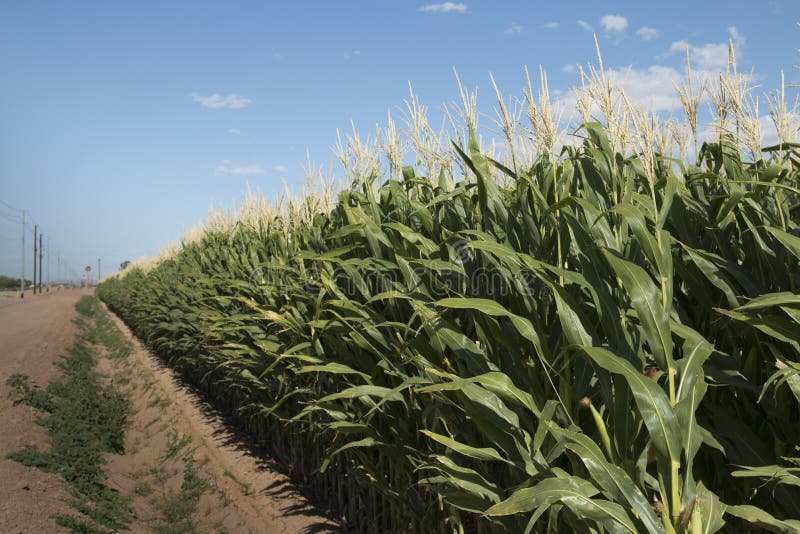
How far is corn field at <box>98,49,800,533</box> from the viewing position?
→ 143 centimetres

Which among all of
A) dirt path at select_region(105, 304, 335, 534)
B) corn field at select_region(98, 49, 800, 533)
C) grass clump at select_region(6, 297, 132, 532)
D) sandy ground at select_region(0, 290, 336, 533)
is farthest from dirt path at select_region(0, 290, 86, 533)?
corn field at select_region(98, 49, 800, 533)

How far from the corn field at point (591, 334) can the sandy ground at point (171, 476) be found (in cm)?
139

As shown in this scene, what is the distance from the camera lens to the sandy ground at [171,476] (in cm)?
386

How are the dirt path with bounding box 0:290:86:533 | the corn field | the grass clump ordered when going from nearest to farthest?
the corn field → the dirt path with bounding box 0:290:86:533 → the grass clump

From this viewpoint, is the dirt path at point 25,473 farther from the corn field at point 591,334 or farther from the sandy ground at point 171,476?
the corn field at point 591,334

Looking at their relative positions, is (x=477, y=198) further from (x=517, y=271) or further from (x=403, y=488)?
(x=403, y=488)

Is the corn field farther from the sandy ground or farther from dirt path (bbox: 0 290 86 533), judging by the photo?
dirt path (bbox: 0 290 86 533)

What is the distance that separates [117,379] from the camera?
964 centimetres

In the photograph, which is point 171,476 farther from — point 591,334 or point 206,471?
point 591,334

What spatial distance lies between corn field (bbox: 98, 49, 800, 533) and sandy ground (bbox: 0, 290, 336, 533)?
139 cm

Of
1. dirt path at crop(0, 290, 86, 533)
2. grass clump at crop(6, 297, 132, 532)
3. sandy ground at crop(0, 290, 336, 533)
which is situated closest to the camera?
dirt path at crop(0, 290, 86, 533)

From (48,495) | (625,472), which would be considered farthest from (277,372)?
(625,472)

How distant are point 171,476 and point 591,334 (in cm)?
485

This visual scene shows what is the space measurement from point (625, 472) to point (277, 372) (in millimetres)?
3408
